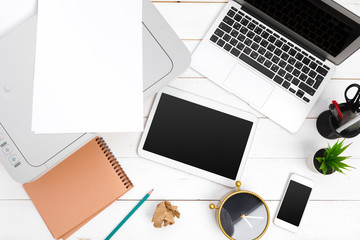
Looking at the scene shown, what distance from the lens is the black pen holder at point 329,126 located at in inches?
30.5

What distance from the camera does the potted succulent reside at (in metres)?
0.76

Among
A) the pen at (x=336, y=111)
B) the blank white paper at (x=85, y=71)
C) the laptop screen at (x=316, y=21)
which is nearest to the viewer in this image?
the blank white paper at (x=85, y=71)

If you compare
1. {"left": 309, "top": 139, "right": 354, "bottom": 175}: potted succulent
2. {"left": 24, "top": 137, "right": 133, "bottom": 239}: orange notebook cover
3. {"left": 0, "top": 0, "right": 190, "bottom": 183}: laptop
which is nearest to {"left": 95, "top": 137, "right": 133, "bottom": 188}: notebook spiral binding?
{"left": 24, "top": 137, "right": 133, "bottom": 239}: orange notebook cover

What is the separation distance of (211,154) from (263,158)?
15 centimetres

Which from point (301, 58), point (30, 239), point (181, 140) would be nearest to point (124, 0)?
point (181, 140)

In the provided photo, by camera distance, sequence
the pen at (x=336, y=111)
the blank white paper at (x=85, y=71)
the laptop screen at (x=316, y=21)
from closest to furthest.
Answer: the blank white paper at (x=85, y=71)
the laptop screen at (x=316, y=21)
the pen at (x=336, y=111)

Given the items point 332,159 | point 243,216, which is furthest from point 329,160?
point 243,216

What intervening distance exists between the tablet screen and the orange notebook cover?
0.12 m

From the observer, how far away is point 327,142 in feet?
2.79

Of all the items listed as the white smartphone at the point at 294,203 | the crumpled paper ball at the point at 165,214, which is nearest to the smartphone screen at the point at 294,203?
the white smartphone at the point at 294,203

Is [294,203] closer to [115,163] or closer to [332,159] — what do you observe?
[332,159]

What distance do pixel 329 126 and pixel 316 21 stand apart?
0.27 m

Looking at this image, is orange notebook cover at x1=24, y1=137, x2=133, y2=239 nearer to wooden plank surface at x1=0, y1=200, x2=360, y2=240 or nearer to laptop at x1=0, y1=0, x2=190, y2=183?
wooden plank surface at x1=0, y1=200, x2=360, y2=240

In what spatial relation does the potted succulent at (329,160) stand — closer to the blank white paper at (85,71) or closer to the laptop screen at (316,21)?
the laptop screen at (316,21)
